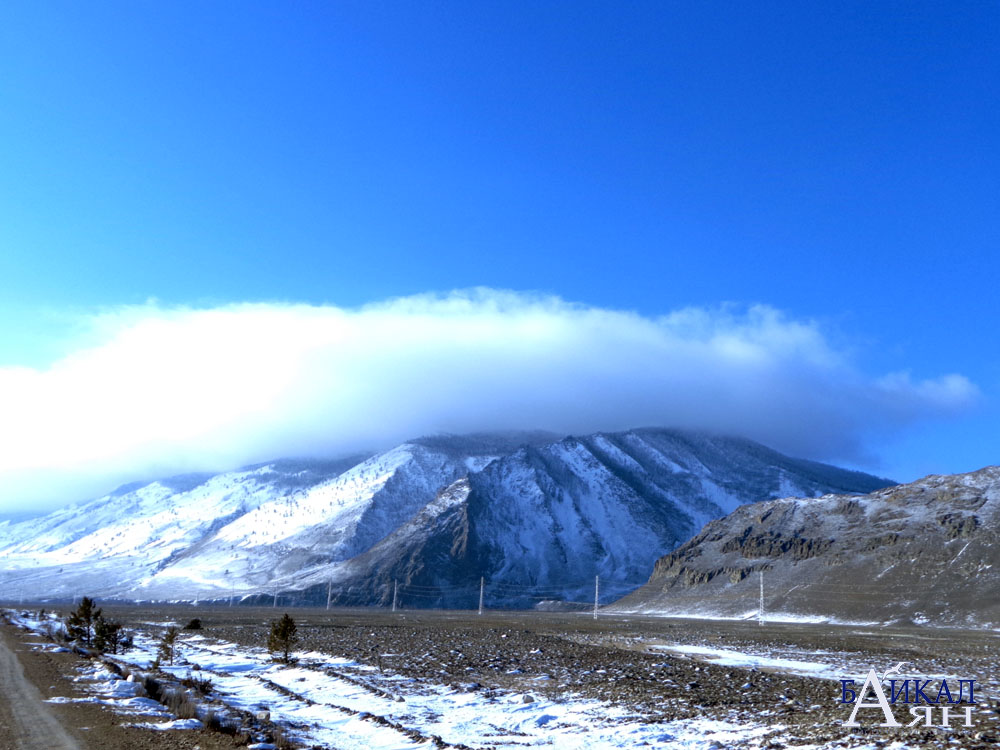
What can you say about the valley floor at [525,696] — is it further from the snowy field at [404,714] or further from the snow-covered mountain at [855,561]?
the snow-covered mountain at [855,561]

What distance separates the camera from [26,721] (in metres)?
19.2

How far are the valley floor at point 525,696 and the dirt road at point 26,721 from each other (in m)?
0.73

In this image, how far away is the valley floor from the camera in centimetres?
1864

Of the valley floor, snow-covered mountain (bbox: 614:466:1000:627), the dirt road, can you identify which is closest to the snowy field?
the valley floor

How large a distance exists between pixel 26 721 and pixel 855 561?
440 feet

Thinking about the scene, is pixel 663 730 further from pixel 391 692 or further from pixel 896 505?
pixel 896 505

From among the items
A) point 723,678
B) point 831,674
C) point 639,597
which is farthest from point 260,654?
point 639,597

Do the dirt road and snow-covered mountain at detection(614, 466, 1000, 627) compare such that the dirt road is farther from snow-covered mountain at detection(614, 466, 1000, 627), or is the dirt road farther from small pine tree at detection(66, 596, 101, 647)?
snow-covered mountain at detection(614, 466, 1000, 627)

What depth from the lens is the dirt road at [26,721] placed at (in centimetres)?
1661

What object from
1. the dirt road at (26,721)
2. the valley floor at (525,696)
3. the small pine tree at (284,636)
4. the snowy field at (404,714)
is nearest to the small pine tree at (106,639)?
the valley floor at (525,696)

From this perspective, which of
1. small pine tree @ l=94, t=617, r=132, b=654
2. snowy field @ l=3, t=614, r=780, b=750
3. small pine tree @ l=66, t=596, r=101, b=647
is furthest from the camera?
small pine tree @ l=66, t=596, r=101, b=647

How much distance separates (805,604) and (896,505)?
40223 millimetres

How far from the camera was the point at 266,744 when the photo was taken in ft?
56.4

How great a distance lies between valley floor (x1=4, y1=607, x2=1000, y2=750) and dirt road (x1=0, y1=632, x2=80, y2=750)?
73cm
